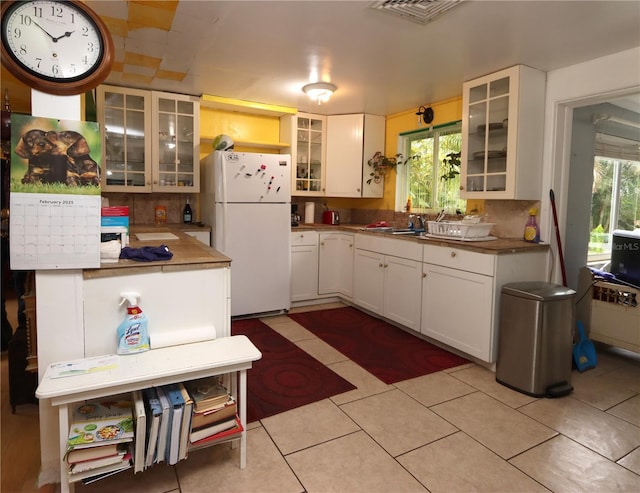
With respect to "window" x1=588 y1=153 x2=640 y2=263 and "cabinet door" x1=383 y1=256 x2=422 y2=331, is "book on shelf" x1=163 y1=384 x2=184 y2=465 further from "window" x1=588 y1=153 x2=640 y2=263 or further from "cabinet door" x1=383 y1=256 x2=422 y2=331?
"window" x1=588 y1=153 x2=640 y2=263

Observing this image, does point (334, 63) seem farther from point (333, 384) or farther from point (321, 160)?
point (333, 384)

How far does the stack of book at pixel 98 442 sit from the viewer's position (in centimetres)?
142

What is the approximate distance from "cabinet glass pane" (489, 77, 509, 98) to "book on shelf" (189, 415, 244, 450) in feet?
9.48

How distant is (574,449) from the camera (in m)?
1.93

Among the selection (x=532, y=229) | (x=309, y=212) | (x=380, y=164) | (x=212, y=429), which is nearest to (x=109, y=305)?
(x=212, y=429)

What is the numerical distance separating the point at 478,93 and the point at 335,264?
2171 millimetres

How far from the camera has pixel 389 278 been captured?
3.67 meters

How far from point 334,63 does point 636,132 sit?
3344 mm

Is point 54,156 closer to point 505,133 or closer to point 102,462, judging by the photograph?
point 102,462

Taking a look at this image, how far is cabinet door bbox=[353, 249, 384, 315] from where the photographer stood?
12.5 ft

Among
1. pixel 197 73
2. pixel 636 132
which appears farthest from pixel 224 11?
pixel 636 132

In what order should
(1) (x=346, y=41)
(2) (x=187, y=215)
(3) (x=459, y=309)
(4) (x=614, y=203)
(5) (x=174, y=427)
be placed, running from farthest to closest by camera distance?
(4) (x=614, y=203), (2) (x=187, y=215), (3) (x=459, y=309), (1) (x=346, y=41), (5) (x=174, y=427)

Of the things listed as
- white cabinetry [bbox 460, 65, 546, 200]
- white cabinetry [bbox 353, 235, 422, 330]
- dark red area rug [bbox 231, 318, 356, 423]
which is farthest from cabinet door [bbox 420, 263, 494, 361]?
dark red area rug [bbox 231, 318, 356, 423]

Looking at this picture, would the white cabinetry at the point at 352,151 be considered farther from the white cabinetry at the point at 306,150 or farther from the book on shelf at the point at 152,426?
the book on shelf at the point at 152,426
